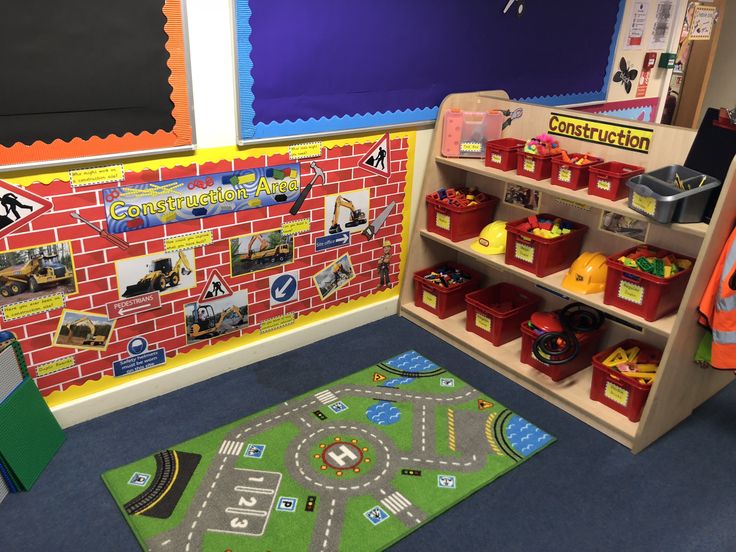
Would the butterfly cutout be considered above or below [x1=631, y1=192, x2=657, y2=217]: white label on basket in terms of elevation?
above

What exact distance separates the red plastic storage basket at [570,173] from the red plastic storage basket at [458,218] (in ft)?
1.82

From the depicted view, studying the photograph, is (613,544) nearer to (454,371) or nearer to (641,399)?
(641,399)

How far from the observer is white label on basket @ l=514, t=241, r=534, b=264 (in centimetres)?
279

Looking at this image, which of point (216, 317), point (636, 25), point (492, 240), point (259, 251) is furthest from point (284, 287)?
point (636, 25)

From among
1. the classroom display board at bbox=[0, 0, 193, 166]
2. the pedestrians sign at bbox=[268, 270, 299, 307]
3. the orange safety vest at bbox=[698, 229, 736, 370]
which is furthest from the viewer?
the pedestrians sign at bbox=[268, 270, 299, 307]

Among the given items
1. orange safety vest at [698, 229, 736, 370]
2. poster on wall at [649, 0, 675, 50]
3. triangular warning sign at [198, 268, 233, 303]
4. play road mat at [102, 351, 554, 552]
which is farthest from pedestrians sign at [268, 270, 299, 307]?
poster on wall at [649, 0, 675, 50]

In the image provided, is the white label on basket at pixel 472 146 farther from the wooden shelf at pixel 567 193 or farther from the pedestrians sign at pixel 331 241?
the pedestrians sign at pixel 331 241

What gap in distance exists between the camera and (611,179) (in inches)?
96.0

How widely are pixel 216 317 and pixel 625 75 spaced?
3.15 m

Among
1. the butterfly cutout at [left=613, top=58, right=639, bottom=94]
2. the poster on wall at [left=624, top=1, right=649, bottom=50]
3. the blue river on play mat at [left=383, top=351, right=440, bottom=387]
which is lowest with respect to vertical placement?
the blue river on play mat at [left=383, top=351, right=440, bottom=387]

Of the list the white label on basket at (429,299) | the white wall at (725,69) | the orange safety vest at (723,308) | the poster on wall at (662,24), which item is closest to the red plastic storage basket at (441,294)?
the white label on basket at (429,299)

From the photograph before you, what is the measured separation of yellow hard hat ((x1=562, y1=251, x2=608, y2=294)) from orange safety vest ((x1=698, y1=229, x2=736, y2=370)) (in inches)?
18.4

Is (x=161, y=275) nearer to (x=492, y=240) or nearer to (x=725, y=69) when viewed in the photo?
(x=492, y=240)

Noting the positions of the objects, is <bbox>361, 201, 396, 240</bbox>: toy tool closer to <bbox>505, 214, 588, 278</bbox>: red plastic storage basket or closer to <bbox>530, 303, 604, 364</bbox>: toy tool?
<bbox>505, 214, 588, 278</bbox>: red plastic storage basket
